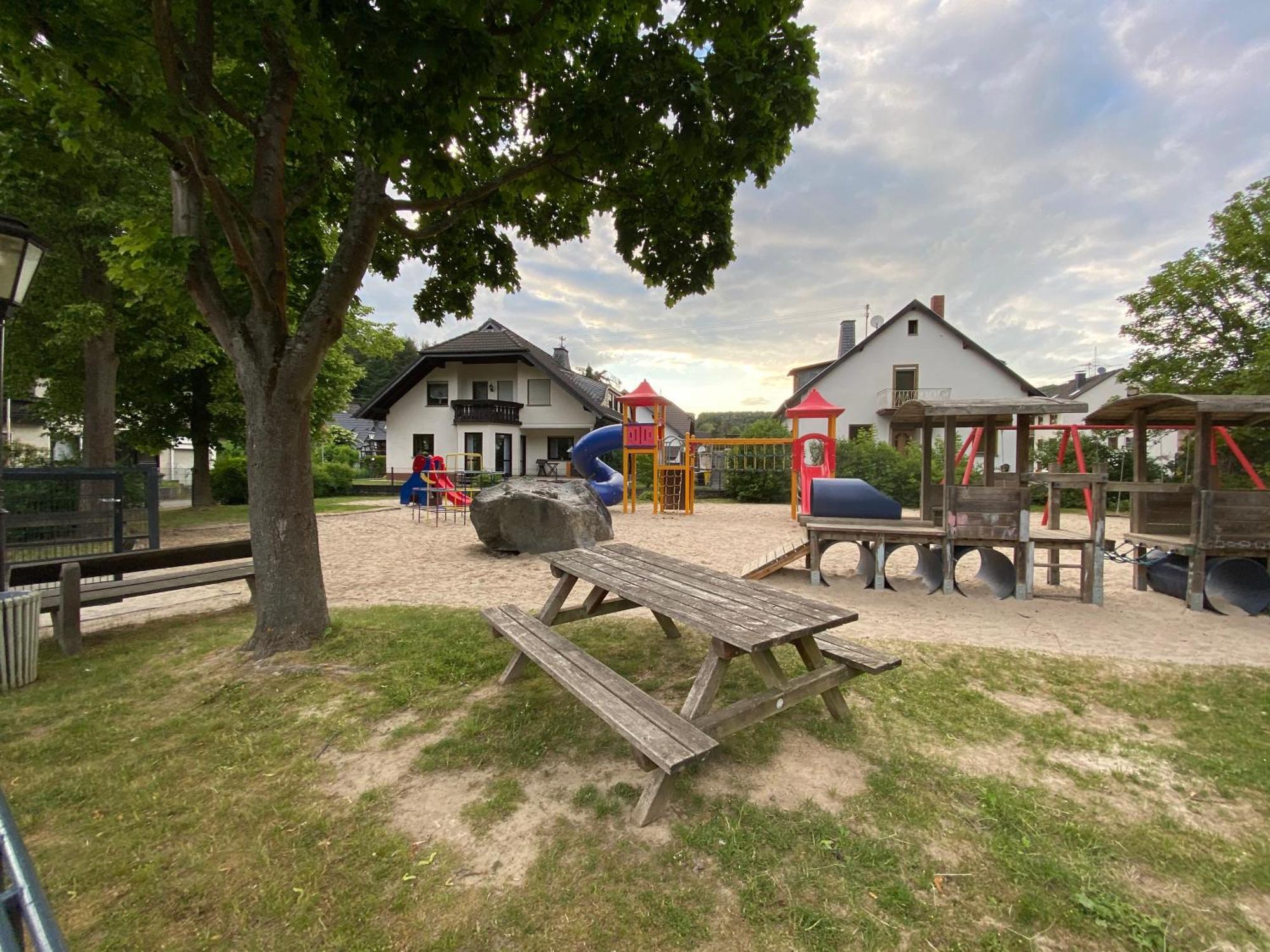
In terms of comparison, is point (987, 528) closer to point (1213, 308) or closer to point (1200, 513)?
point (1200, 513)

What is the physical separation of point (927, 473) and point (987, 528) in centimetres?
177

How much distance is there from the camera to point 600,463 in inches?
722

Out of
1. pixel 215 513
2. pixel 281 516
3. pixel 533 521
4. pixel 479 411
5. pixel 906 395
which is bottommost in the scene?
pixel 215 513

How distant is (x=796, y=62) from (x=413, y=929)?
509 centimetres

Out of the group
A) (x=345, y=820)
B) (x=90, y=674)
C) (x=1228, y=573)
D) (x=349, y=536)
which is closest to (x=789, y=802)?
(x=345, y=820)

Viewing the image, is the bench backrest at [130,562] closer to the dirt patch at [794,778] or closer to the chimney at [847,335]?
the dirt patch at [794,778]

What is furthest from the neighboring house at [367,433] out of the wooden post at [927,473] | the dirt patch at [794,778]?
the dirt patch at [794,778]

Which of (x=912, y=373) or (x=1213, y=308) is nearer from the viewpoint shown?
(x=1213, y=308)

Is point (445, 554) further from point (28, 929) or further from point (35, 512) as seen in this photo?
point (28, 929)

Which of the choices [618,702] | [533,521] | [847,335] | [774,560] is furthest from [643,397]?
[847,335]

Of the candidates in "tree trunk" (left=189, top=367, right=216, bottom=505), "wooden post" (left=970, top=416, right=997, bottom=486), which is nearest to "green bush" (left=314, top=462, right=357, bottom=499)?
"tree trunk" (left=189, top=367, right=216, bottom=505)

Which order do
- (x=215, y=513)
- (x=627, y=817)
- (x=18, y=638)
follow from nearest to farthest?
(x=627, y=817), (x=18, y=638), (x=215, y=513)

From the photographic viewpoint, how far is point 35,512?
6184 millimetres

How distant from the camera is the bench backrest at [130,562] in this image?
442 cm
